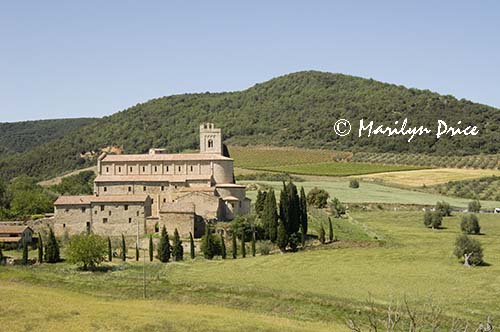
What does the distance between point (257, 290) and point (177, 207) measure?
1999 centimetres

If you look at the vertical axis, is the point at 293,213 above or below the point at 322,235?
above

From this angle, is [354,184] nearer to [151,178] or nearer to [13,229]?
[151,178]

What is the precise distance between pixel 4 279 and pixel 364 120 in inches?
4894

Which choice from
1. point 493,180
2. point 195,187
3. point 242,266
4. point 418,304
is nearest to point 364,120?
point 493,180

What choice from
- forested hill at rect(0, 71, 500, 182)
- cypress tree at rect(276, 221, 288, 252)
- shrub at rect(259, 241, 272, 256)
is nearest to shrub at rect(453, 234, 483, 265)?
cypress tree at rect(276, 221, 288, 252)

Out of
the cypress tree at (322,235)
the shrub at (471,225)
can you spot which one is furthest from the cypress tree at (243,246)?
the shrub at (471,225)

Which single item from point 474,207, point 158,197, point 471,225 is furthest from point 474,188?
point 158,197

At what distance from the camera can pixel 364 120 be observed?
16312 cm

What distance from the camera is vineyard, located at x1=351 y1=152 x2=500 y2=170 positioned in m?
122

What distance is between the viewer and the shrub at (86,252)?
53.3 m

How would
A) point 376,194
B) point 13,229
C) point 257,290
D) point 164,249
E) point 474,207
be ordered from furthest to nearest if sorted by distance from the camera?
1. point 376,194
2. point 474,207
3. point 13,229
4. point 164,249
5. point 257,290

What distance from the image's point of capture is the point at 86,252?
175ft

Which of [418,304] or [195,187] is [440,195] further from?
[418,304]

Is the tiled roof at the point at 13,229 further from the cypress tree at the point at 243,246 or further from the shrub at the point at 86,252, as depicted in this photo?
the cypress tree at the point at 243,246
